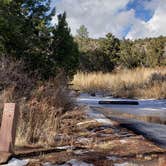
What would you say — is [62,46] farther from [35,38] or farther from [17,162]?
[17,162]

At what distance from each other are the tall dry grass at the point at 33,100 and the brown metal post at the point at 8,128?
2.89ft

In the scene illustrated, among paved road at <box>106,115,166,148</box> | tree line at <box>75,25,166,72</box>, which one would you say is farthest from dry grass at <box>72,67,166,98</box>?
paved road at <box>106,115,166,148</box>

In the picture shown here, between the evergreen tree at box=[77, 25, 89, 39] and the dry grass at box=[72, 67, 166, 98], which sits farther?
the evergreen tree at box=[77, 25, 89, 39]

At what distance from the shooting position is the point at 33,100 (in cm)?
797

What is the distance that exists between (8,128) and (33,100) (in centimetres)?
243

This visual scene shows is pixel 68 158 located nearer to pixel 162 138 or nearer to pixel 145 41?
pixel 162 138

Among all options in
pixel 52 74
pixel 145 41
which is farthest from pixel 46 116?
pixel 145 41

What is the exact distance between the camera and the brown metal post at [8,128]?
5508 mm

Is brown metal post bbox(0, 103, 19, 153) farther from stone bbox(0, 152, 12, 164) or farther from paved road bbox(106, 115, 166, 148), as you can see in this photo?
paved road bbox(106, 115, 166, 148)

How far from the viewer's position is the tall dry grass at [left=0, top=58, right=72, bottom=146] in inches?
269

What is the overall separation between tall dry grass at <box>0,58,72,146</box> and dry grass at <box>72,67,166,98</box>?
291 inches

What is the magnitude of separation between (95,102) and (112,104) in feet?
2.74

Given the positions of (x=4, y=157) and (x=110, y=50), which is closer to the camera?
(x=4, y=157)

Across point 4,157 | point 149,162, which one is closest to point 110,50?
point 149,162
